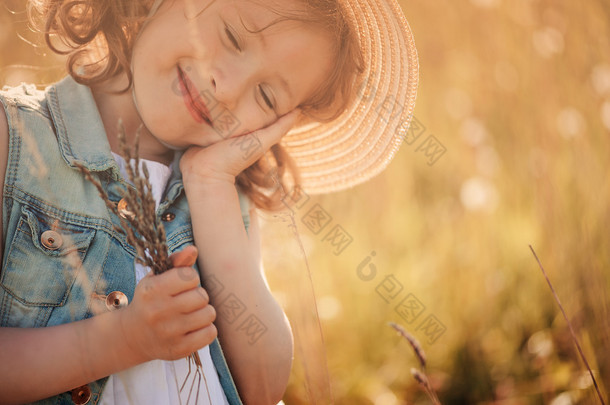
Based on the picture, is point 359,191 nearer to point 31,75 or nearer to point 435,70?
point 435,70

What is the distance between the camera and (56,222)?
4.80ft

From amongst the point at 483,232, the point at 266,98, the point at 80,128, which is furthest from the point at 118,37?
the point at 483,232

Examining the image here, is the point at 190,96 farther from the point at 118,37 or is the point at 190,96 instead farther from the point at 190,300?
the point at 190,300

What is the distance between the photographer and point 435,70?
12.3 ft

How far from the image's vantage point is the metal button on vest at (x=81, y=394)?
141 centimetres

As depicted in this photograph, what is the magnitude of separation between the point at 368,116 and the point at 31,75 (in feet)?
4.91

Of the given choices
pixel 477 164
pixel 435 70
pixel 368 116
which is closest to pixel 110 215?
pixel 368 116

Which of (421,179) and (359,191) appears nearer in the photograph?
(359,191)

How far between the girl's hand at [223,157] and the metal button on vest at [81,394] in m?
0.67

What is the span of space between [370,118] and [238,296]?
0.89 m

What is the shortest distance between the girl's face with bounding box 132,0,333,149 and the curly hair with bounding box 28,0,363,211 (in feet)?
0.30

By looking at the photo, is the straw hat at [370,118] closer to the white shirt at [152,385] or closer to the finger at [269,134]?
the finger at [269,134]

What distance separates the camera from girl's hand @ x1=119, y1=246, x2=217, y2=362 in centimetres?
112

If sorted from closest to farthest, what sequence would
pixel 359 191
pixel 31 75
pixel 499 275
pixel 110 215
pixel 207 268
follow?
pixel 110 215 → pixel 207 268 → pixel 31 75 → pixel 499 275 → pixel 359 191
